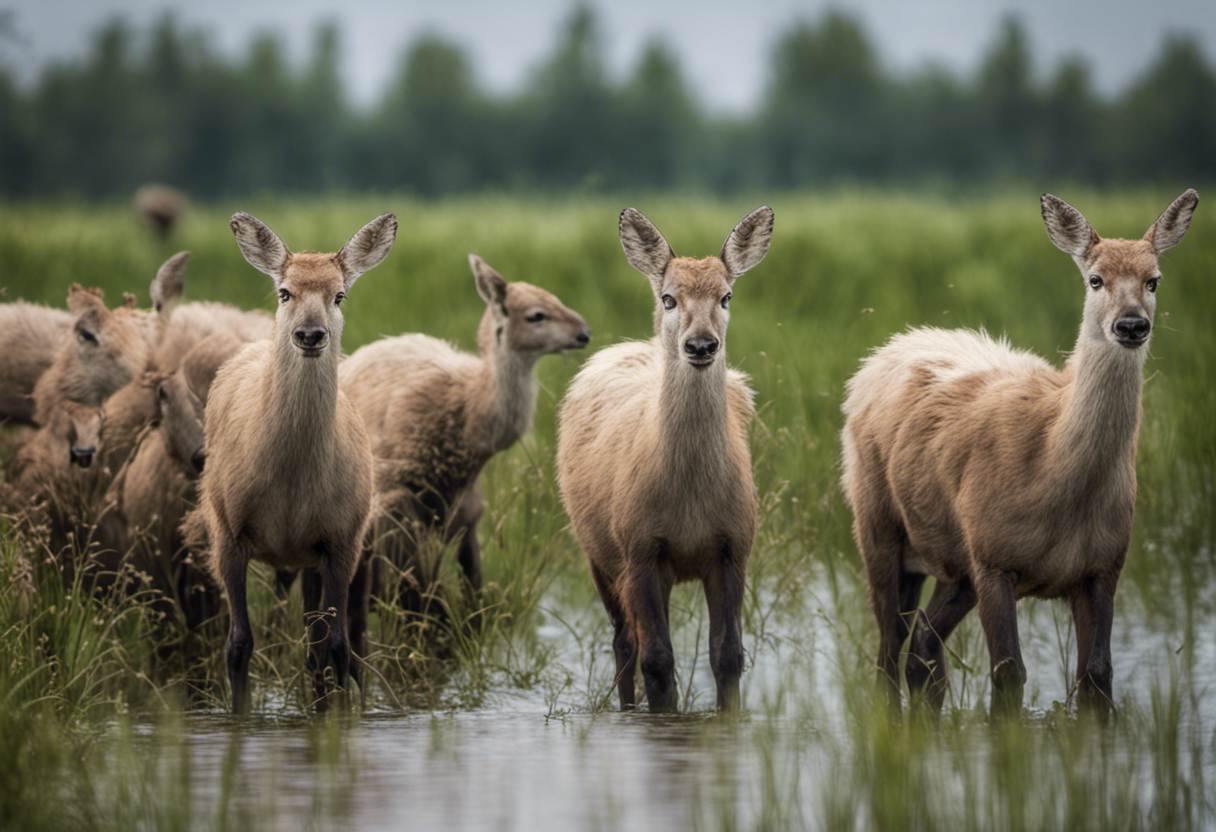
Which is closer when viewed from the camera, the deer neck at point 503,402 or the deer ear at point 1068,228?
the deer ear at point 1068,228

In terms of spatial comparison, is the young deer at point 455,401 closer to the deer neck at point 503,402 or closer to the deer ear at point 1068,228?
the deer neck at point 503,402

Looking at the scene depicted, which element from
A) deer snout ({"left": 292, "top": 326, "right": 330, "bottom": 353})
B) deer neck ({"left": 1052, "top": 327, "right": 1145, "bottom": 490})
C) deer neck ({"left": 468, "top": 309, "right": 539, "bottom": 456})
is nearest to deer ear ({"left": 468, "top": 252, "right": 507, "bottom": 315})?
deer neck ({"left": 468, "top": 309, "right": 539, "bottom": 456})

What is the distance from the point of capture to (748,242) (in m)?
7.95

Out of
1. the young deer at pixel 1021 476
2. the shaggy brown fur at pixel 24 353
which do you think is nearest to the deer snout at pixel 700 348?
the young deer at pixel 1021 476

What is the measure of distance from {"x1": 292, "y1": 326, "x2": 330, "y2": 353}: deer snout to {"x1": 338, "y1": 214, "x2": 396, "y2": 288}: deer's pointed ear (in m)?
0.59

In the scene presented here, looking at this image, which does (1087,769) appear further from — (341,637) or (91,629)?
(91,629)

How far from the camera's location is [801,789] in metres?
5.77

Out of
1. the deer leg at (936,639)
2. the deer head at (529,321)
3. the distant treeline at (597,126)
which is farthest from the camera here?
the distant treeline at (597,126)

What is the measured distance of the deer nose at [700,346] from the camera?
23.8 feet

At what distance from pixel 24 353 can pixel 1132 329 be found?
22.2 feet

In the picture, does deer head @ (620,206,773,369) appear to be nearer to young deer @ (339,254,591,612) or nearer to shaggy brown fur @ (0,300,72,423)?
young deer @ (339,254,591,612)

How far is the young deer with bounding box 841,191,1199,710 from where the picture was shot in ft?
22.9

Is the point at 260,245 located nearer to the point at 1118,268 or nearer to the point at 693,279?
the point at 693,279

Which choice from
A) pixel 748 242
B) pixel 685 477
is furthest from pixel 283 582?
pixel 748 242
